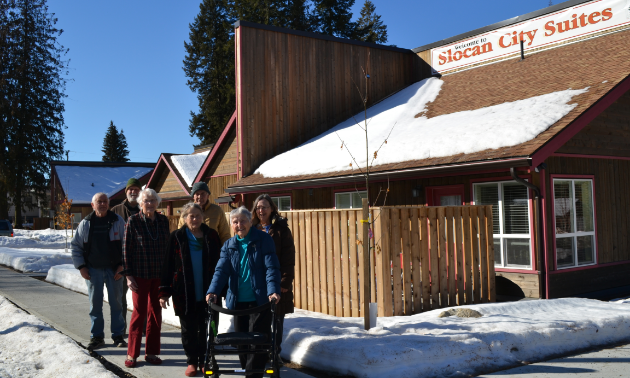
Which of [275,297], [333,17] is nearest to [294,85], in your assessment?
Answer: [275,297]

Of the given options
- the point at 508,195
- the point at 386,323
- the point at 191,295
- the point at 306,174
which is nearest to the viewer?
the point at 191,295

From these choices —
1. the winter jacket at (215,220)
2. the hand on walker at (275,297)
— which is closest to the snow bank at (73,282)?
the winter jacket at (215,220)

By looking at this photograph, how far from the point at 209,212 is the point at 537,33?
13.1 m

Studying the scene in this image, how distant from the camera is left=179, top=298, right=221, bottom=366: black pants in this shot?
5430 mm

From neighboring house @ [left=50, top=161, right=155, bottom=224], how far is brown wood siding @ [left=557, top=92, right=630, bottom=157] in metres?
39.5

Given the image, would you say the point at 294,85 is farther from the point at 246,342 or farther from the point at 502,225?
the point at 246,342

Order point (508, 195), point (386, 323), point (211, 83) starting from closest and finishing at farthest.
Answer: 1. point (386, 323)
2. point (508, 195)
3. point (211, 83)

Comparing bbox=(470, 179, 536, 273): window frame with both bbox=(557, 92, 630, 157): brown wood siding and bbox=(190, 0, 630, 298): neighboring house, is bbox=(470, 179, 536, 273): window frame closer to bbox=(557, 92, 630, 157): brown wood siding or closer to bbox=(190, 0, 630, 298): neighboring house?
bbox=(190, 0, 630, 298): neighboring house

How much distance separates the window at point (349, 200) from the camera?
13.5 meters

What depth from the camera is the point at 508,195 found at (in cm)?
1005

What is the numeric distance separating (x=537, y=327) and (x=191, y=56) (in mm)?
46554

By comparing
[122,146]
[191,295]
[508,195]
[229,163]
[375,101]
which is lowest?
[191,295]

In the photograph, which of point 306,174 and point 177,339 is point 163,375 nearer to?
point 177,339

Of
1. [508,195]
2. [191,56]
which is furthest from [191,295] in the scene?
[191,56]
